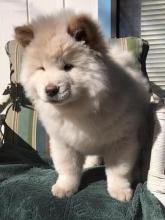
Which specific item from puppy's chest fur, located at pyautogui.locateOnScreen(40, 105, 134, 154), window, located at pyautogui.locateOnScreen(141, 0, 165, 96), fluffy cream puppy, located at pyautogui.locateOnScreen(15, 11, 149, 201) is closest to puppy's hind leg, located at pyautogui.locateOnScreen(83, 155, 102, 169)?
fluffy cream puppy, located at pyautogui.locateOnScreen(15, 11, 149, 201)

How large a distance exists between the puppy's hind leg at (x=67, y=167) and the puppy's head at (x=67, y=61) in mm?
294

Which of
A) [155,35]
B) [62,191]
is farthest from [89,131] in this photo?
[155,35]

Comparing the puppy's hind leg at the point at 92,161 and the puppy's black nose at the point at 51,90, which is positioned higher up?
the puppy's black nose at the point at 51,90

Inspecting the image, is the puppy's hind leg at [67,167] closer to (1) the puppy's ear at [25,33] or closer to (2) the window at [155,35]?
(1) the puppy's ear at [25,33]

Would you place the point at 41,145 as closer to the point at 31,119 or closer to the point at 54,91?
the point at 31,119

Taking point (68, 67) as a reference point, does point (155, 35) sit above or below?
above

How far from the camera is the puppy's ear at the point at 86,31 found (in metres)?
1.66

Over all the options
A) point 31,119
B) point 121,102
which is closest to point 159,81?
point 31,119

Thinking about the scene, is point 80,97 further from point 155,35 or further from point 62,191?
point 155,35

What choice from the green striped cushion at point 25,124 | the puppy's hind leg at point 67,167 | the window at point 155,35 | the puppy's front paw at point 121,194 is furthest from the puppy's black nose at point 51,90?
the window at point 155,35

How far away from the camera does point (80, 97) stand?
1.70 metres

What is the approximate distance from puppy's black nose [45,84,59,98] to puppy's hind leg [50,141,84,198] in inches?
13.4

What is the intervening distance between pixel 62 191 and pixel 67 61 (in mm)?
534

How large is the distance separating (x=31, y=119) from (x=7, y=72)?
68 centimetres
